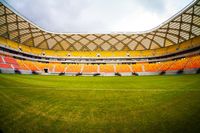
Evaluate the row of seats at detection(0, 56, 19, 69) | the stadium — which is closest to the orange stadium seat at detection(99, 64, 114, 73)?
the stadium

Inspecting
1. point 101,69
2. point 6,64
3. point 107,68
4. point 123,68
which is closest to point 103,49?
point 107,68

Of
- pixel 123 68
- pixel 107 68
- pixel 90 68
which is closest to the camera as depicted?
pixel 123 68

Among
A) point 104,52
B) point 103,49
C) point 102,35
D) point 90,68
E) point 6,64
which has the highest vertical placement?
point 102,35

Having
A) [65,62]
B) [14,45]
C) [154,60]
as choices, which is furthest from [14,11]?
[154,60]

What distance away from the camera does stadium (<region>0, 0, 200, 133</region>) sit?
377 cm

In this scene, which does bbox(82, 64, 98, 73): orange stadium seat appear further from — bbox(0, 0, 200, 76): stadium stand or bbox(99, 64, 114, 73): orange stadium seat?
bbox(99, 64, 114, 73): orange stadium seat

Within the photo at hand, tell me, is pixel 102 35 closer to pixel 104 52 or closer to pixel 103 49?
pixel 103 49

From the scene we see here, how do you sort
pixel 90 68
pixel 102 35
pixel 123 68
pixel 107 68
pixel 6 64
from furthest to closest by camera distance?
1. pixel 102 35
2. pixel 90 68
3. pixel 107 68
4. pixel 123 68
5. pixel 6 64

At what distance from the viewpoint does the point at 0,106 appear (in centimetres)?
477

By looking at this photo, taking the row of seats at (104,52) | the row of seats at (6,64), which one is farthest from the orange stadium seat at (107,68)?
the row of seats at (6,64)

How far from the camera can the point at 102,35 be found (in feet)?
178

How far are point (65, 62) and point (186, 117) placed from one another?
55.1 metres

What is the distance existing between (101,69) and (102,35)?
512 inches

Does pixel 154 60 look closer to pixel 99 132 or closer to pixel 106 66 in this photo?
pixel 106 66
